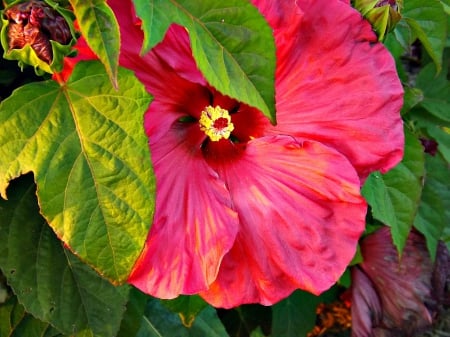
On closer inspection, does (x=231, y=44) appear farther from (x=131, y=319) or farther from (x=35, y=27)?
(x=131, y=319)

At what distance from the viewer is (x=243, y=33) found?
0.65m

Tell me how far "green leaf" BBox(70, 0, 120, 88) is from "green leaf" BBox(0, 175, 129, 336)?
0.24m

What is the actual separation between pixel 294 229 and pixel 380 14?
273mm

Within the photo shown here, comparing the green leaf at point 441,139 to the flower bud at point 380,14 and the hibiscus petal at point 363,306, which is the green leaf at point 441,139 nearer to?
the hibiscus petal at point 363,306

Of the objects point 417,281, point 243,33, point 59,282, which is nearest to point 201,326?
point 59,282

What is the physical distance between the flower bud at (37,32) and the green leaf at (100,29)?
23mm

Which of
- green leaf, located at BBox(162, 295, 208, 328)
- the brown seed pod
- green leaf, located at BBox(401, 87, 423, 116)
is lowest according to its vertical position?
green leaf, located at BBox(162, 295, 208, 328)

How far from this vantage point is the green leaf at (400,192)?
3.28ft

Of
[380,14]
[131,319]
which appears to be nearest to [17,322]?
[131,319]

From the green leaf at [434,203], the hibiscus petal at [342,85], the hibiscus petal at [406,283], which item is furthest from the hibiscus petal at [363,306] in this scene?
the hibiscus petal at [342,85]

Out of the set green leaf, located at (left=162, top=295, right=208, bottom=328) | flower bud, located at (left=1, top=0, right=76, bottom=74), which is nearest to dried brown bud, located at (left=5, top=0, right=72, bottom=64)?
flower bud, located at (left=1, top=0, right=76, bottom=74)

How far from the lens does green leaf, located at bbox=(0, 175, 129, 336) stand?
0.78 meters

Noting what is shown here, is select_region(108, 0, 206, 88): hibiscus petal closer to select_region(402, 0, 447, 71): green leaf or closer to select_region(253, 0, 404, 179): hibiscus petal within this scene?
select_region(253, 0, 404, 179): hibiscus petal

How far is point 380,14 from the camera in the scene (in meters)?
0.84
